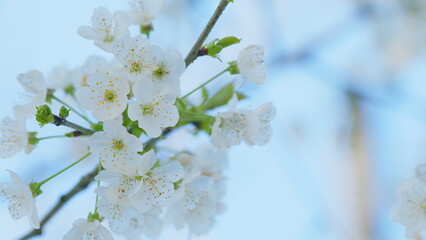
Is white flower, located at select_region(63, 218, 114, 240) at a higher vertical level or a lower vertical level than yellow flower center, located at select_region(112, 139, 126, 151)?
lower

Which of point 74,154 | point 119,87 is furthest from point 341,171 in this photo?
point 119,87

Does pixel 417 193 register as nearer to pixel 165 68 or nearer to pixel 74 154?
pixel 165 68

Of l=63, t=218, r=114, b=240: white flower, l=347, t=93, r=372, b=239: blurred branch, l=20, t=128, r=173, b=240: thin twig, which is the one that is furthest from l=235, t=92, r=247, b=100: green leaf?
l=347, t=93, r=372, b=239: blurred branch

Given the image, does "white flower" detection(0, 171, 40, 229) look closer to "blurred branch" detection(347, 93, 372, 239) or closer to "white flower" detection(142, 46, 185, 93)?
"white flower" detection(142, 46, 185, 93)

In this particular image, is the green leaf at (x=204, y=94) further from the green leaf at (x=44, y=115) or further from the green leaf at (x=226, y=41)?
the green leaf at (x=44, y=115)

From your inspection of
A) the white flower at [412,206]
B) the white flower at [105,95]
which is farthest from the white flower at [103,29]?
the white flower at [412,206]
